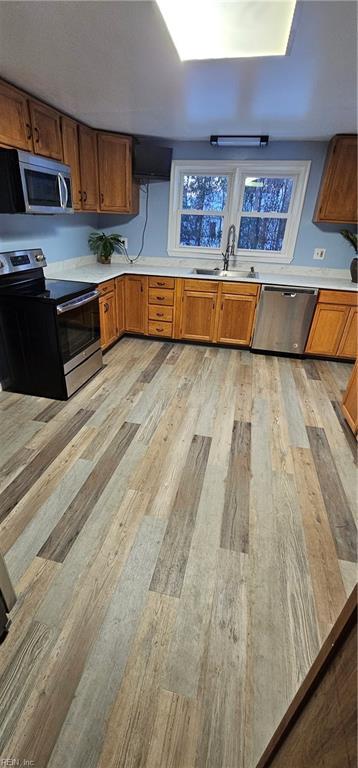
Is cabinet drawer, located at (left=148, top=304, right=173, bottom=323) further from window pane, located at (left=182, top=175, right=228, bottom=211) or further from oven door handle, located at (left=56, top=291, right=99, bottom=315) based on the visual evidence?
window pane, located at (left=182, top=175, right=228, bottom=211)

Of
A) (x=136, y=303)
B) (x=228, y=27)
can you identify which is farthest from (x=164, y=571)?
(x=136, y=303)

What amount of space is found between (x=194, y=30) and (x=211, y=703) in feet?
8.95

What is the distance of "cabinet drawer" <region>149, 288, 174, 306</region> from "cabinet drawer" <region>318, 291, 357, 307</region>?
1634 mm

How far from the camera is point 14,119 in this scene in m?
2.34

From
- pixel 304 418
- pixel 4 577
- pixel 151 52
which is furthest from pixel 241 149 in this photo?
pixel 4 577

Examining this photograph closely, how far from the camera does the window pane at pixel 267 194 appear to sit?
3.81 metres

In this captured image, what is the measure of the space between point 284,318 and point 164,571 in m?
2.96

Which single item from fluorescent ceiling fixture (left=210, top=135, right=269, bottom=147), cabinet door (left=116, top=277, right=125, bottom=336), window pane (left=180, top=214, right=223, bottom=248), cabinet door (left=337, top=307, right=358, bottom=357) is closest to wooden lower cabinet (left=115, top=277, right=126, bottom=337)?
cabinet door (left=116, top=277, right=125, bottom=336)

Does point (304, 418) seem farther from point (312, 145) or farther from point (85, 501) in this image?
point (312, 145)

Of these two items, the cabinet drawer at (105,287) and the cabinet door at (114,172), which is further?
the cabinet door at (114,172)

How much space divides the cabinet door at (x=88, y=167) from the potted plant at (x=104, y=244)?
48 centimetres

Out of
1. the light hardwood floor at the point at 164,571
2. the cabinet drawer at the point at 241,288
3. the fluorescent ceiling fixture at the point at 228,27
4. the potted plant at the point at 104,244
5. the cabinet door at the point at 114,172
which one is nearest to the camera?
the light hardwood floor at the point at 164,571

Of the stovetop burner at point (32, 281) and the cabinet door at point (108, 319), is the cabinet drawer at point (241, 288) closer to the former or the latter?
the cabinet door at point (108, 319)

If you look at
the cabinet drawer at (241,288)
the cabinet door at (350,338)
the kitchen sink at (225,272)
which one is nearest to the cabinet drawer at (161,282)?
the kitchen sink at (225,272)
